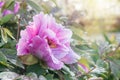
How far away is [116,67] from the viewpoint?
724mm

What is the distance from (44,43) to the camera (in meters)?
0.57

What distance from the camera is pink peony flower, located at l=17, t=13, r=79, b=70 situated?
0.57 metres

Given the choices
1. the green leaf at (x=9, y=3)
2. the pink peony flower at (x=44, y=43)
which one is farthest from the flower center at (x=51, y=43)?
the green leaf at (x=9, y=3)

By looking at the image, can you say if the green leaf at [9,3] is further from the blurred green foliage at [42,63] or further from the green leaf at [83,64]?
the green leaf at [83,64]

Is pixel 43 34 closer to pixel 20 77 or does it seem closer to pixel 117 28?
pixel 20 77

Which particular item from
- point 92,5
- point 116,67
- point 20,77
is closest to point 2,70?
point 20,77

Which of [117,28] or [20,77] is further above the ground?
[20,77]

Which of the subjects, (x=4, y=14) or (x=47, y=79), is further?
(x=4, y=14)

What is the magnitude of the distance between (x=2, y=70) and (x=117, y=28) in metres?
7.54

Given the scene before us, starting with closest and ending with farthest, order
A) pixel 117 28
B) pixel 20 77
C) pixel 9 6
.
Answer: pixel 20 77, pixel 9 6, pixel 117 28

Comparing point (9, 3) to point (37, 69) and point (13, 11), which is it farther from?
point (37, 69)

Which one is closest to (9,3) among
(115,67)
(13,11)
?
(13,11)

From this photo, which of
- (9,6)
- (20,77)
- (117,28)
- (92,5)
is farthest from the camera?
(117,28)

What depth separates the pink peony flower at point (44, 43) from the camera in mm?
569
